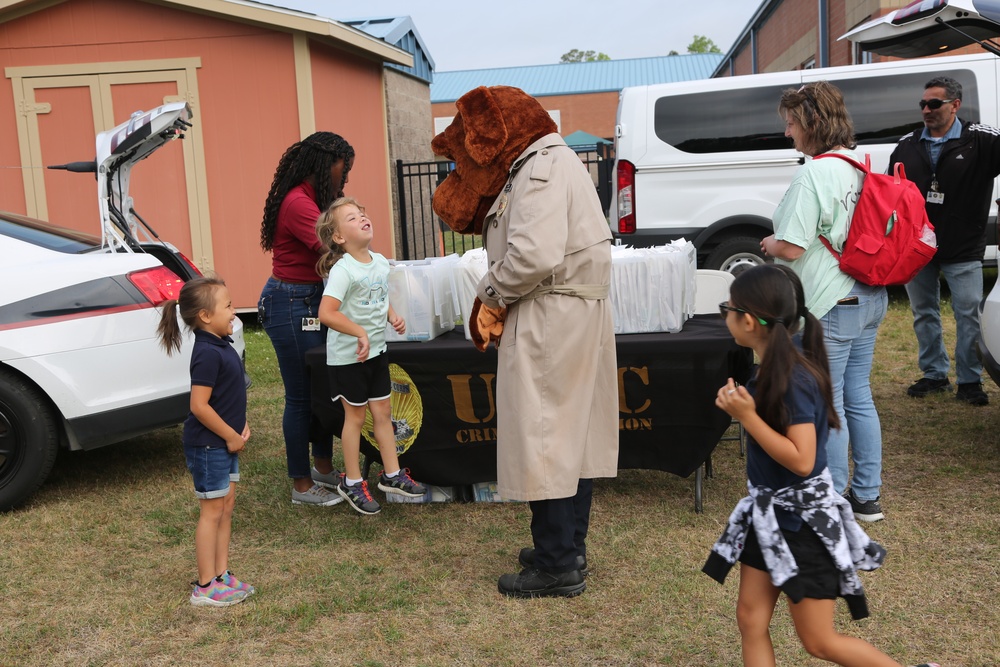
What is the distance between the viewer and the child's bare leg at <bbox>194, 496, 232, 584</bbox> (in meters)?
3.43

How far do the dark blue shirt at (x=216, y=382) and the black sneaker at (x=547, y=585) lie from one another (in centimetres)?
118

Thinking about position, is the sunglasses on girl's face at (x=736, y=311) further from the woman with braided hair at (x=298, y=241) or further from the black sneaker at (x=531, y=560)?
the woman with braided hair at (x=298, y=241)

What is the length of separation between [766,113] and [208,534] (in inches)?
276

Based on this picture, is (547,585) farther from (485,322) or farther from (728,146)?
(728,146)

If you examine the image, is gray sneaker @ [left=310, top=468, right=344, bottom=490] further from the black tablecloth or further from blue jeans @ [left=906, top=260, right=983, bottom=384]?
blue jeans @ [left=906, top=260, right=983, bottom=384]

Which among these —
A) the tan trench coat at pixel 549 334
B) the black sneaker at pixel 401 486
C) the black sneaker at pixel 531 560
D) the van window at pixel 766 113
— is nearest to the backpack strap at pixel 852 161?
the tan trench coat at pixel 549 334

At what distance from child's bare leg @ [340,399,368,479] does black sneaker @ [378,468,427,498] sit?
6.2 inches

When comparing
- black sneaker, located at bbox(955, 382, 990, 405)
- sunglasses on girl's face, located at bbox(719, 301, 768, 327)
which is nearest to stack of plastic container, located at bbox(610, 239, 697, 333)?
sunglasses on girl's face, located at bbox(719, 301, 768, 327)

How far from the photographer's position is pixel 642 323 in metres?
4.20

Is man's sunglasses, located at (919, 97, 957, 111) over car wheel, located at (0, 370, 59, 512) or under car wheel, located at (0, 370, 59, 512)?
over

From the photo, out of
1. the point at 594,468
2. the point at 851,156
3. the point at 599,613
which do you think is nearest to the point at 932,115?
the point at 851,156

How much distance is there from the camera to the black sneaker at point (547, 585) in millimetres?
3441

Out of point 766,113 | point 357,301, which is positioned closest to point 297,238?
point 357,301

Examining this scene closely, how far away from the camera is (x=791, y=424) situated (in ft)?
7.50
